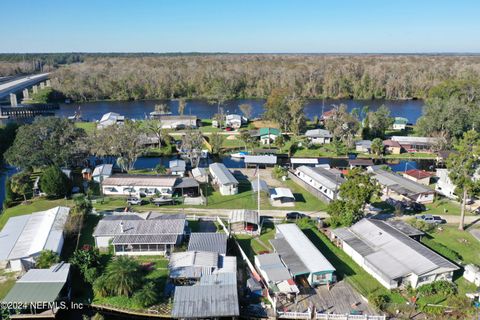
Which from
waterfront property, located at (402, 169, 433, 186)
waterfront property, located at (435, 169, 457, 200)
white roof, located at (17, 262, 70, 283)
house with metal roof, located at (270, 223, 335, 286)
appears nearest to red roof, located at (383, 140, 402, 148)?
waterfront property, located at (402, 169, 433, 186)

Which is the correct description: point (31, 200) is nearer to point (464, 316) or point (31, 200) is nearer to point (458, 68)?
point (464, 316)

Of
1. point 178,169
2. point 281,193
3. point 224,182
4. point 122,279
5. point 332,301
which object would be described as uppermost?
point 224,182

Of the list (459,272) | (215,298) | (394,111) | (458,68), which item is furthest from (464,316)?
(458,68)

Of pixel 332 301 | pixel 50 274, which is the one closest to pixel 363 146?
pixel 332 301

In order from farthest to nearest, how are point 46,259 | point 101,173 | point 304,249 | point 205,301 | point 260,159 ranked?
point 260,159 → point 101,173 → point 304,249 → point 46,259 → point 205,301

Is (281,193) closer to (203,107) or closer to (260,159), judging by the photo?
(260,159)

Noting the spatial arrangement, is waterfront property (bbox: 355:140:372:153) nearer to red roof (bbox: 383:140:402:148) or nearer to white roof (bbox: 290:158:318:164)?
red roof (bbox: 383:140:402:148)

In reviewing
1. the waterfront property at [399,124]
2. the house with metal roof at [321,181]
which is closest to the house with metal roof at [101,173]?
the house with metal roof at [321,181]

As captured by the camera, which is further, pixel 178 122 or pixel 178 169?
pixel 178 122
